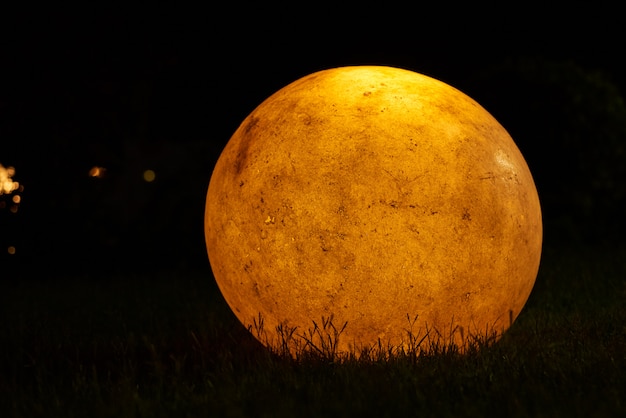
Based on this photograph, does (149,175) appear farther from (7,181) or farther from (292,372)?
(292,372)

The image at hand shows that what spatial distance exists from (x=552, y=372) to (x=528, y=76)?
7.21 m

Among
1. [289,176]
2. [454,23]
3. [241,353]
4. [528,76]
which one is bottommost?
[241,353]

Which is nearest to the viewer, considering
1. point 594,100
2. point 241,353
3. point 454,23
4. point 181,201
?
point 241,353

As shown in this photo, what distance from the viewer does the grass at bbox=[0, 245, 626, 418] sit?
363 cm

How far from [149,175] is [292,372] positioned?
19.5ft

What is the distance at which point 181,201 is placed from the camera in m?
9.17

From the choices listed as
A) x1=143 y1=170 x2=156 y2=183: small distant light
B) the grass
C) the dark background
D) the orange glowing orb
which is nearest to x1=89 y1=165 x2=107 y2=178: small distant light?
the dark background

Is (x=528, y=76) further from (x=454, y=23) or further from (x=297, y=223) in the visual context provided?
(x=297, y=223)

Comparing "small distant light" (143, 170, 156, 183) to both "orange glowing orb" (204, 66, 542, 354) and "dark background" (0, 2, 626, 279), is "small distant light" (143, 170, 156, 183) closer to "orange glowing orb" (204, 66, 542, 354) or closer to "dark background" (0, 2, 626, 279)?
"dark background" (0, 2, 626, 279)

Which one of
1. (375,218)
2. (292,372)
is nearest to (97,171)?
(292,372)

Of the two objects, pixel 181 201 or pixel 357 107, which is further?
pixel 181 201

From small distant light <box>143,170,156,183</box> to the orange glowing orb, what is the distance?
530cm

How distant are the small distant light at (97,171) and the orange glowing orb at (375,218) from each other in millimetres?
4821

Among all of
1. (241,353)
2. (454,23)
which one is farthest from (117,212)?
(454,23)
